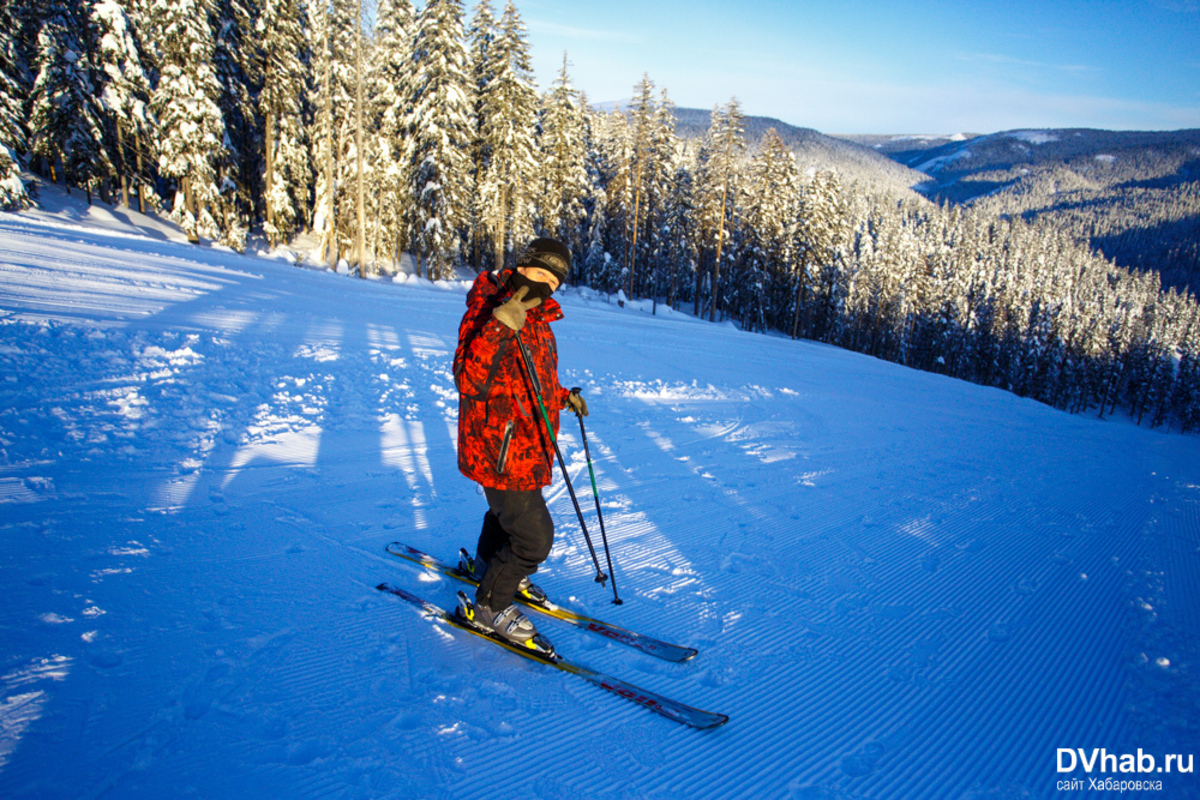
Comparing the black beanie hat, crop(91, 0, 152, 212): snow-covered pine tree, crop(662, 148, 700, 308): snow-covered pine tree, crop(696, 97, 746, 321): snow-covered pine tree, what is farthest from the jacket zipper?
crop(662, 148, 700, 308): snow-covered pine tree

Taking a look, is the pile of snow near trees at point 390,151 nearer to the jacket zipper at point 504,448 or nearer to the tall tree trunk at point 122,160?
the tall tree trunk at point 122,160

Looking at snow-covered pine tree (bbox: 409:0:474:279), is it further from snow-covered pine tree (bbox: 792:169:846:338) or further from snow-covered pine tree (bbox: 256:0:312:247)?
snow-covered pine tree (bbox: 792:169:846:338)

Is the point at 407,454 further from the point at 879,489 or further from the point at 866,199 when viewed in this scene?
the point at 866,199

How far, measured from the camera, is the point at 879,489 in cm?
636

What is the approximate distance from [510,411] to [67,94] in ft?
113

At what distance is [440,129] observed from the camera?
79.8 ft

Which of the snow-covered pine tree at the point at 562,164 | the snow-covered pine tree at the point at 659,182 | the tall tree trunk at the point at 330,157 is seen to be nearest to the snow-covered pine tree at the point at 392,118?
the tall tree trunk at the point at 330,157

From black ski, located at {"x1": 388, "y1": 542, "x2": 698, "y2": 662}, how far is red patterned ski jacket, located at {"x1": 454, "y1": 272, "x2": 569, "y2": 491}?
3.53 feet

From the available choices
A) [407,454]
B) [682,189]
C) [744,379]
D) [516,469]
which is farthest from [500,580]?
[682,189]

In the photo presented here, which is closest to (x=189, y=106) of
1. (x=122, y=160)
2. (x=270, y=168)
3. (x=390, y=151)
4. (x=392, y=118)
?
(x=270, y=168)

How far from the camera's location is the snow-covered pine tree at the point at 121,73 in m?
22.6

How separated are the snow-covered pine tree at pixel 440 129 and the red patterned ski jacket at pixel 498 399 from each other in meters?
25.2

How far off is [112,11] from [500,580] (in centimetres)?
3303

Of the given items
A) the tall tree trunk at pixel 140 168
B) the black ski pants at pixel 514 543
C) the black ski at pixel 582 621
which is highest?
the tall tree trunk at pixel 140 168
